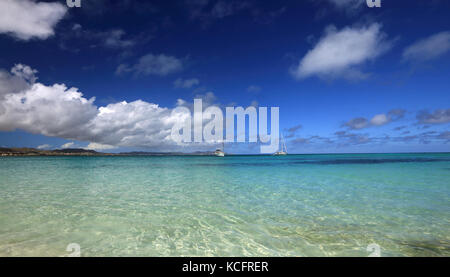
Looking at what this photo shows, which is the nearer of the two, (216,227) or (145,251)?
(145,251)

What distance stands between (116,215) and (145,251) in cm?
382

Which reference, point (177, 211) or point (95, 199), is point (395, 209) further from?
point (95, 199)

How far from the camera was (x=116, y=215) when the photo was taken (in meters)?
8.68

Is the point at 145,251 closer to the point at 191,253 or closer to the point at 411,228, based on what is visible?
the point at 191,253

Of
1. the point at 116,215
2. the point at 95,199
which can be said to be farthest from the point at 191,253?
the point at 95,199

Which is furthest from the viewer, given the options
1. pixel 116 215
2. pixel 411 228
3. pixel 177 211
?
pixel 177 211

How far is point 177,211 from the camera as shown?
9.31 meters
